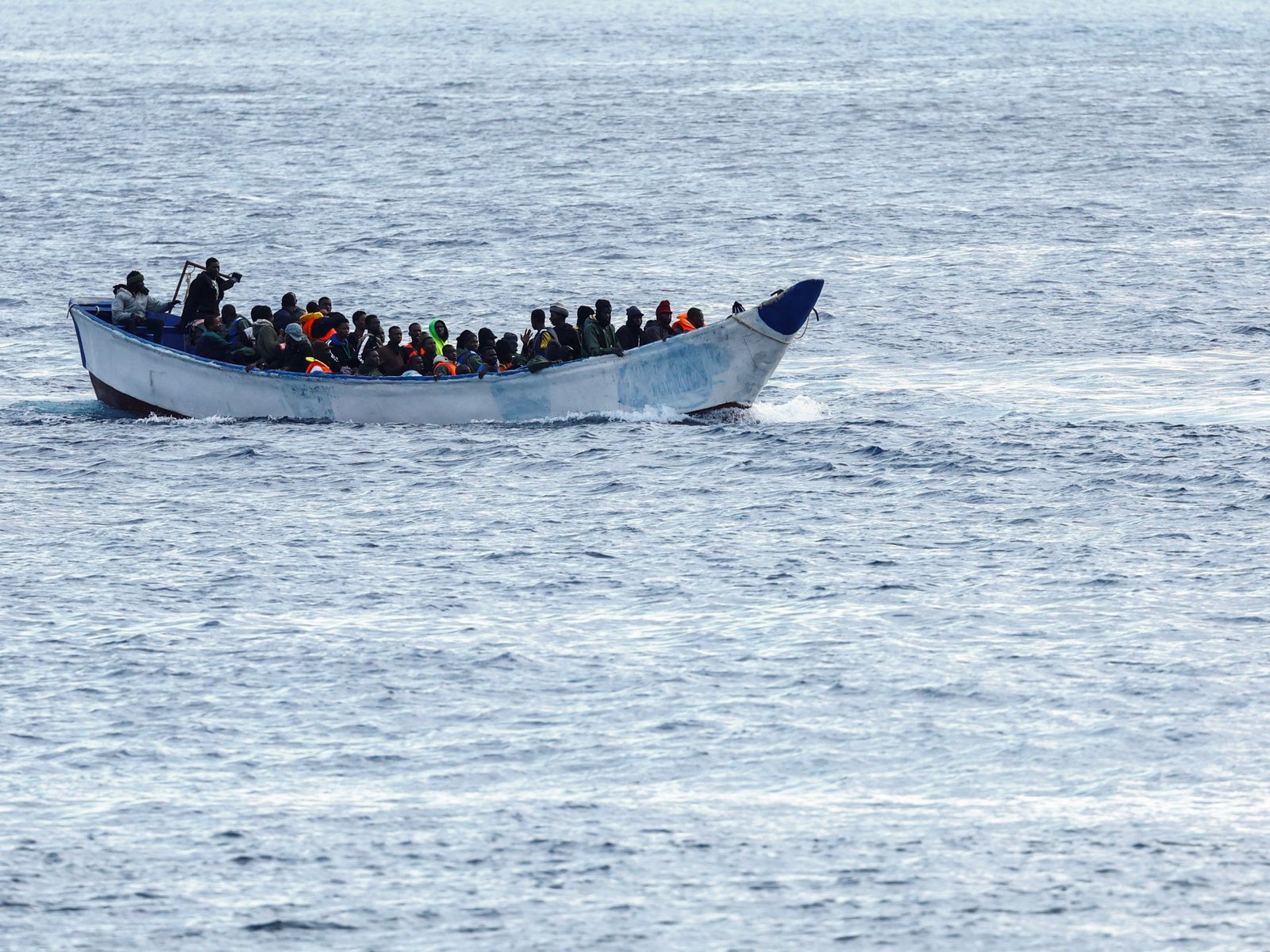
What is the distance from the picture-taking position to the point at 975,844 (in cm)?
1947

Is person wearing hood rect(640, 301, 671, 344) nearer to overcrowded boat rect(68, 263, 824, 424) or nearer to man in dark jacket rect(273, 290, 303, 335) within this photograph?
overcrowded boat rect(68, 263, 824, 424)

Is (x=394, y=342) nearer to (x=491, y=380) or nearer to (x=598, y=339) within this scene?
(x=491, y=380)

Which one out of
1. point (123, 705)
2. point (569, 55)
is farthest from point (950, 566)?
point (569, 55)

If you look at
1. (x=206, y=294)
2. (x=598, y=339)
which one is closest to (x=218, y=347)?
(x=206, y=294)

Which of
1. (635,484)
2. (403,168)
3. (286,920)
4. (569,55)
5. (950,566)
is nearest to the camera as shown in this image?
(286,920)

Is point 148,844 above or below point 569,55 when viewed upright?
below

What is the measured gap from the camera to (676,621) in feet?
82.7

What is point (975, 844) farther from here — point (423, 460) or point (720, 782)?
point (423, 460)

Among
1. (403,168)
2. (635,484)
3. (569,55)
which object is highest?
(569,55)

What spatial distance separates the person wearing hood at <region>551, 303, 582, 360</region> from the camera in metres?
33.1

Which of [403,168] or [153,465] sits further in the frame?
[403,168]

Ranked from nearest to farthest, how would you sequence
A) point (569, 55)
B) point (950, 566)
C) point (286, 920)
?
point (286, 920) → point (950, 566) → point (569, 55)

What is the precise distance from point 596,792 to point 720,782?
53.6 inches

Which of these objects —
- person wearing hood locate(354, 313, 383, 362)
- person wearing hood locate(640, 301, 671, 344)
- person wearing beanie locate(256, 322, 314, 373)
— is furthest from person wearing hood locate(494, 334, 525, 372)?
person wearing beanie locate(256, 322, 314, 373)
